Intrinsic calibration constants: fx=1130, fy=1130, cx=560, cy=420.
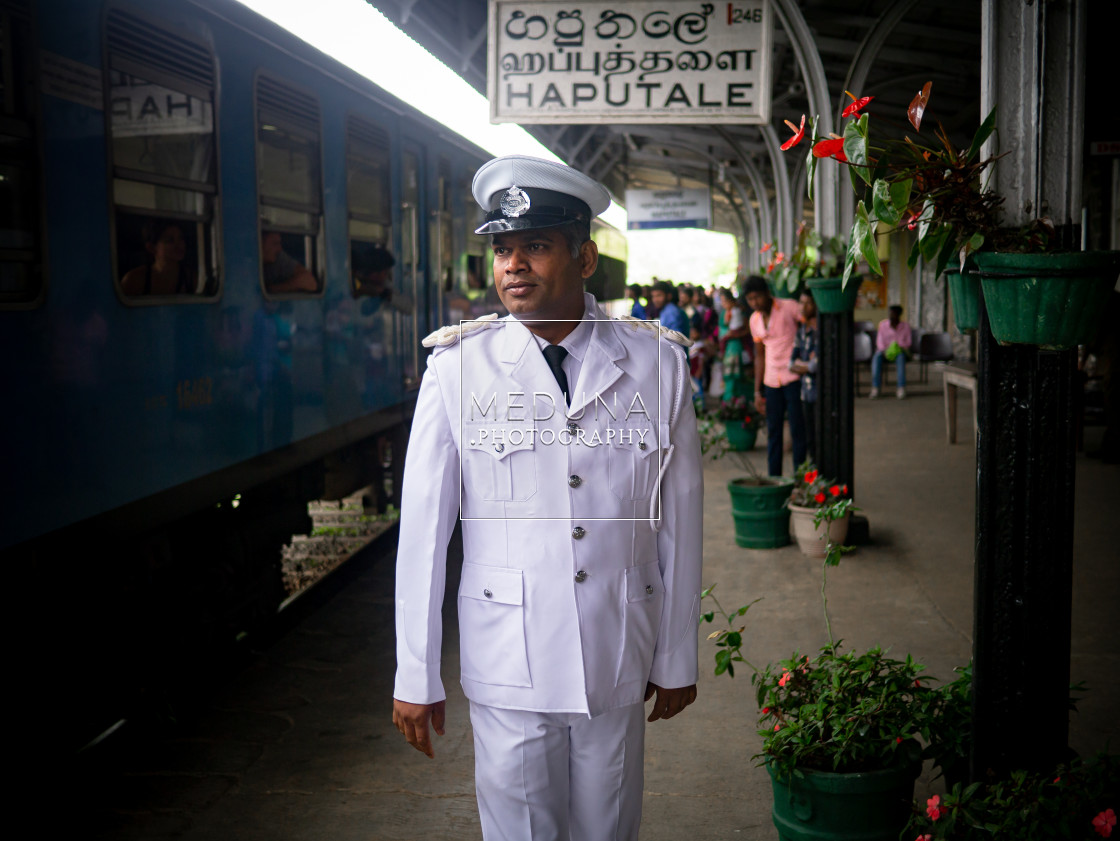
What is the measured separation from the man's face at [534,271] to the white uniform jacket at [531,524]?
0.07 m

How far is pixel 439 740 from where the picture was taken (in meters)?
4.42

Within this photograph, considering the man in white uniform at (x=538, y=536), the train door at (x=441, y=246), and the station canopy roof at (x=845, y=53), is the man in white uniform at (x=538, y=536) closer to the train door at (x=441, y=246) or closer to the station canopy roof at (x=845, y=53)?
the station canopy roof at (x=845, y=53)

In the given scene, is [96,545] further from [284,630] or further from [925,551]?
[925,551]

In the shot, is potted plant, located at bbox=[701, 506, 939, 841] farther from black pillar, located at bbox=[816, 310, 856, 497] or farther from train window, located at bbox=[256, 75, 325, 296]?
black pillar, located at bbox=[816, 310, 856, 497]

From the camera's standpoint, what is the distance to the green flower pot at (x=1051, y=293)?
9.04ft

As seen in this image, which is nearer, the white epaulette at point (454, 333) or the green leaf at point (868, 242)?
the white epaulette at point (454, 333)

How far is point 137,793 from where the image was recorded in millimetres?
3885

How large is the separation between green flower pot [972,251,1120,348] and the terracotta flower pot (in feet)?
14.4

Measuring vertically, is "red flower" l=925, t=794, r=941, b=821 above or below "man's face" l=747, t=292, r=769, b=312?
below

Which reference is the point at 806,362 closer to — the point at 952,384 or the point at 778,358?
the point at 778,358

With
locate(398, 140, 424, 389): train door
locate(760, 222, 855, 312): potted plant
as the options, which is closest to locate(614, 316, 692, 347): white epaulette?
locate(760, 222, 855, 312): potted plant

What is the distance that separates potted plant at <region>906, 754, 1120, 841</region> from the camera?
104 inches

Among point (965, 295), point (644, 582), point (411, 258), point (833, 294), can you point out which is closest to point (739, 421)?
point (833, 294)

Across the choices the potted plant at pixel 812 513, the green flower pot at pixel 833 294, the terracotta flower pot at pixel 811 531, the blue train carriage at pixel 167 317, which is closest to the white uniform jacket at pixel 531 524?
the blue train carriage at pixel 167 317
